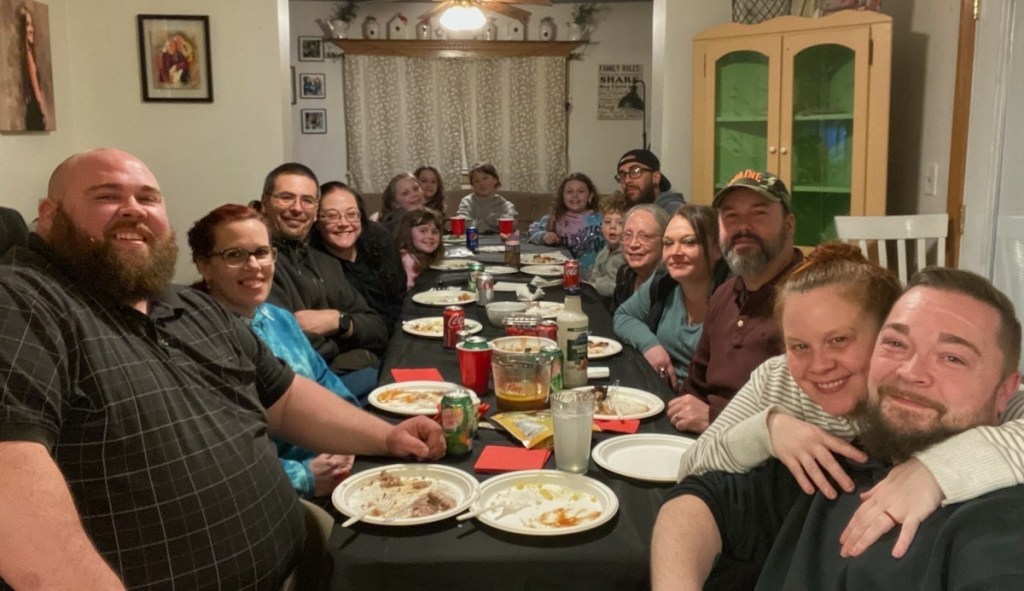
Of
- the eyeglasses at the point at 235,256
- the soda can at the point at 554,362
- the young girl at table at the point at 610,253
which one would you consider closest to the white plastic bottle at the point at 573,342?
the soda can at the point at 554,362

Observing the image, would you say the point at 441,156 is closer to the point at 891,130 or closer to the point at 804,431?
the point at 891,130

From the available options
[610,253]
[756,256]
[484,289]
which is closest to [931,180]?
[610,253]

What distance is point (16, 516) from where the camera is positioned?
3.44ft

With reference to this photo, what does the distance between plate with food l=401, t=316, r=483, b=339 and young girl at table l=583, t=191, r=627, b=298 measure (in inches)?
40.1

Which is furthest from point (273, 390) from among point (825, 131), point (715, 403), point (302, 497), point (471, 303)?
point (825, 131)

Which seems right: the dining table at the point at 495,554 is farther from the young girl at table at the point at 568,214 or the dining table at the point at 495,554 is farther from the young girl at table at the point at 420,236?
the young girl at table at the point at 568,214

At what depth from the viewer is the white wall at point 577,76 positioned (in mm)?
7070

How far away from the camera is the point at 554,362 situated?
1777 mm

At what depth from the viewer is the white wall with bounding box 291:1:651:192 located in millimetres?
7070

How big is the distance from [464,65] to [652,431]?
6.10m

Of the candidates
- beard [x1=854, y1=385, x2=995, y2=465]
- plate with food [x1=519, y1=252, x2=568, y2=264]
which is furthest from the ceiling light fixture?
beard [x1=854, y1=385, x2=995, y2=465]

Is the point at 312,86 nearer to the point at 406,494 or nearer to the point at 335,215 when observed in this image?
the point at 335,215

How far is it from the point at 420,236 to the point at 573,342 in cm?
217

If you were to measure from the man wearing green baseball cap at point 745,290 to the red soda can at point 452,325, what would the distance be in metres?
0.68
